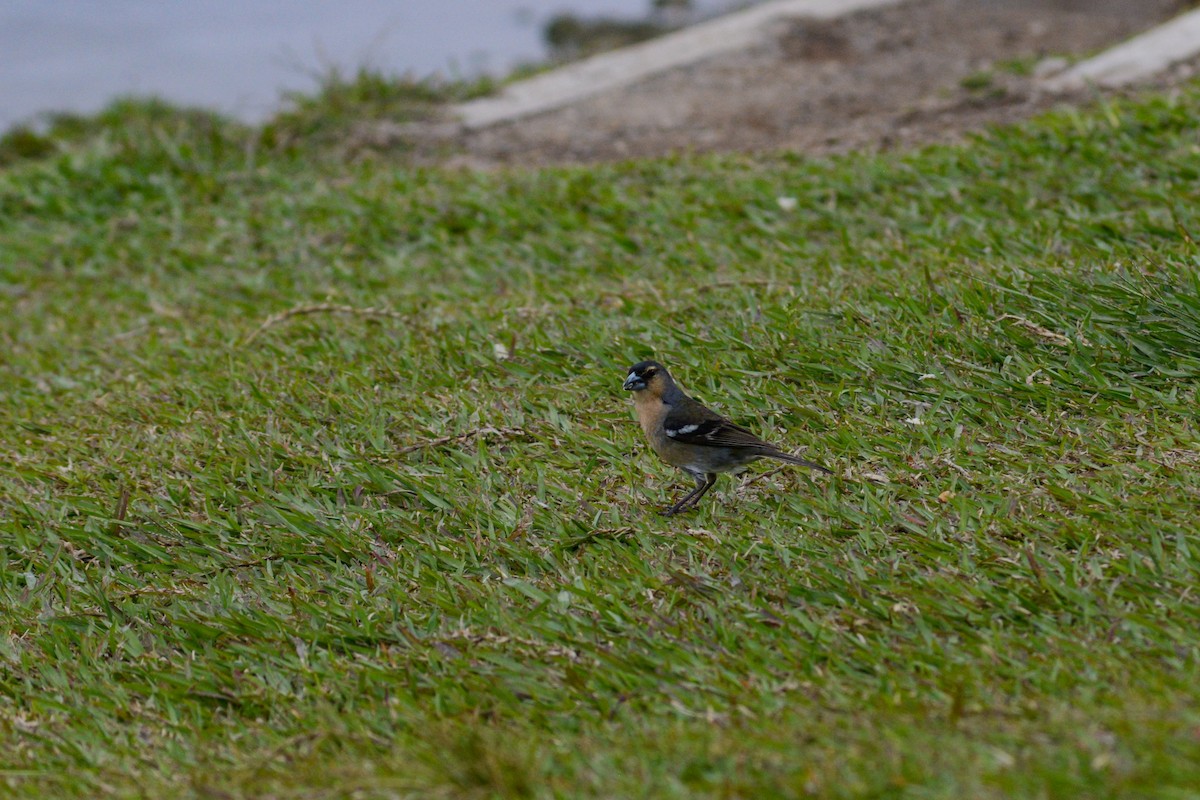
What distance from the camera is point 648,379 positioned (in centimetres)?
480

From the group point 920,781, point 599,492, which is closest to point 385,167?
point 599,492

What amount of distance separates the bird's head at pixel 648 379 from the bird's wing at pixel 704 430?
0.22 meters

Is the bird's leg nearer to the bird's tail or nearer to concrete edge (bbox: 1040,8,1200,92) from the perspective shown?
the bird's tail

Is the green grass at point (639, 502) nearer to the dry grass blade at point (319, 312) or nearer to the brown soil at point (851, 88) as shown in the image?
the dry grass blade at point (319, 312)

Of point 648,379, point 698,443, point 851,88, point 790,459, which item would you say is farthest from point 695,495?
point 851,88

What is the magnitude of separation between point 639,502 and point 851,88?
6.22m

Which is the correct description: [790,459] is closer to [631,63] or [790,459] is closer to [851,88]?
Result: [851,88]

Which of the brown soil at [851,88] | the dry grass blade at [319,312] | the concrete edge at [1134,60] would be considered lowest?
the dry grass blade at [319,312]

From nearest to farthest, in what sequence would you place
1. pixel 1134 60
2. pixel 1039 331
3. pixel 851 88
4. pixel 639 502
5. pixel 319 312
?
pixel 639 502 → pixel 1039 331 → pixel 319 312 → pixel 1134 60 → pixel 851 88

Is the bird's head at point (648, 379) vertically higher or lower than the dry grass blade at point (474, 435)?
higher

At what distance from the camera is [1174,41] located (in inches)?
349

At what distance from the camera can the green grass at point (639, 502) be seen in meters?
3.22

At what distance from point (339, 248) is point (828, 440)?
417 centimetres

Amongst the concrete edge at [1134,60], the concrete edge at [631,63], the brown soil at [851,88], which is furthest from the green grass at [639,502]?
the concrete edge at [631,63]
